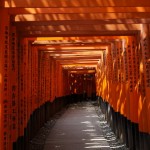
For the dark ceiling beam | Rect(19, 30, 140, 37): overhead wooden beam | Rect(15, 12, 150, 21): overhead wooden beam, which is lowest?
Rect(19, 30, 140, 37): overhead wooden beam

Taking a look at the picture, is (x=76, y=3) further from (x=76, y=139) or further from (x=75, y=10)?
(x=76, y=139)

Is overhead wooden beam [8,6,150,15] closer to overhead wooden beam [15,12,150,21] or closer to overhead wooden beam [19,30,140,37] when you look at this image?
overhead wooden beam [15,12,150,21]

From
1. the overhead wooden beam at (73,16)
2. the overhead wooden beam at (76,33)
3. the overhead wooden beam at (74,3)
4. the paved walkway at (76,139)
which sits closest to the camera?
the overhead wooden beam at (74,3)

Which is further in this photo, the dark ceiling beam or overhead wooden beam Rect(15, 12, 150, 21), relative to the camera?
overhead wooden beam Rect(15, 12, 150, 21)

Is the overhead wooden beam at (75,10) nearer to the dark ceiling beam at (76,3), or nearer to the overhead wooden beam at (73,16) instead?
the dark ceiling beam at (76,3)

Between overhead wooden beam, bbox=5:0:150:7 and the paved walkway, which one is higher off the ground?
overhead wooden beam, bbox=5:0:150:7

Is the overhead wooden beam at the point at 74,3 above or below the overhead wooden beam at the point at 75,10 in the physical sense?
above

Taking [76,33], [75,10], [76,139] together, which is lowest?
[76,139]

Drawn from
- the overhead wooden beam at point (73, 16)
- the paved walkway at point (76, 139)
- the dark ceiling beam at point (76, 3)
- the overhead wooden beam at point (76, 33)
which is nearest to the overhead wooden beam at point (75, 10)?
the dark ceiling beam at point (76, 3)

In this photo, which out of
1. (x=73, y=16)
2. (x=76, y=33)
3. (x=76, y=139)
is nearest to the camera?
(x=73, y=16)

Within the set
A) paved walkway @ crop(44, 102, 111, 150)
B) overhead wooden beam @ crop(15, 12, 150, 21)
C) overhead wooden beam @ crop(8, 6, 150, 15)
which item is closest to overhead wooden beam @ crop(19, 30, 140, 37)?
overhead wooden beam @ crop(15, 12, 150, 21)

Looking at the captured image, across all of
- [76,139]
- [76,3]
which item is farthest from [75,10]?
[76,139]

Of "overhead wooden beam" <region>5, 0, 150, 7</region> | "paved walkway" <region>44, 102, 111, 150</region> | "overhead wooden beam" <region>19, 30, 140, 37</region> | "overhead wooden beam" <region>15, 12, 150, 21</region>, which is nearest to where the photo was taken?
"overhead wooden beam" <region>5, 0, 150, 7</region>

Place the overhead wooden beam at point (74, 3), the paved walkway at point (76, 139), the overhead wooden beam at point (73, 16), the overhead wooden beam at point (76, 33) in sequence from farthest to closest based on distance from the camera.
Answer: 1. the paved walkway at point (76, 139)
2. the overhead wooden beam at point (76, 33)
3. the overhead wooden beam at point (73, 16)
4. the overhead wooden beam at point (74, 3)
